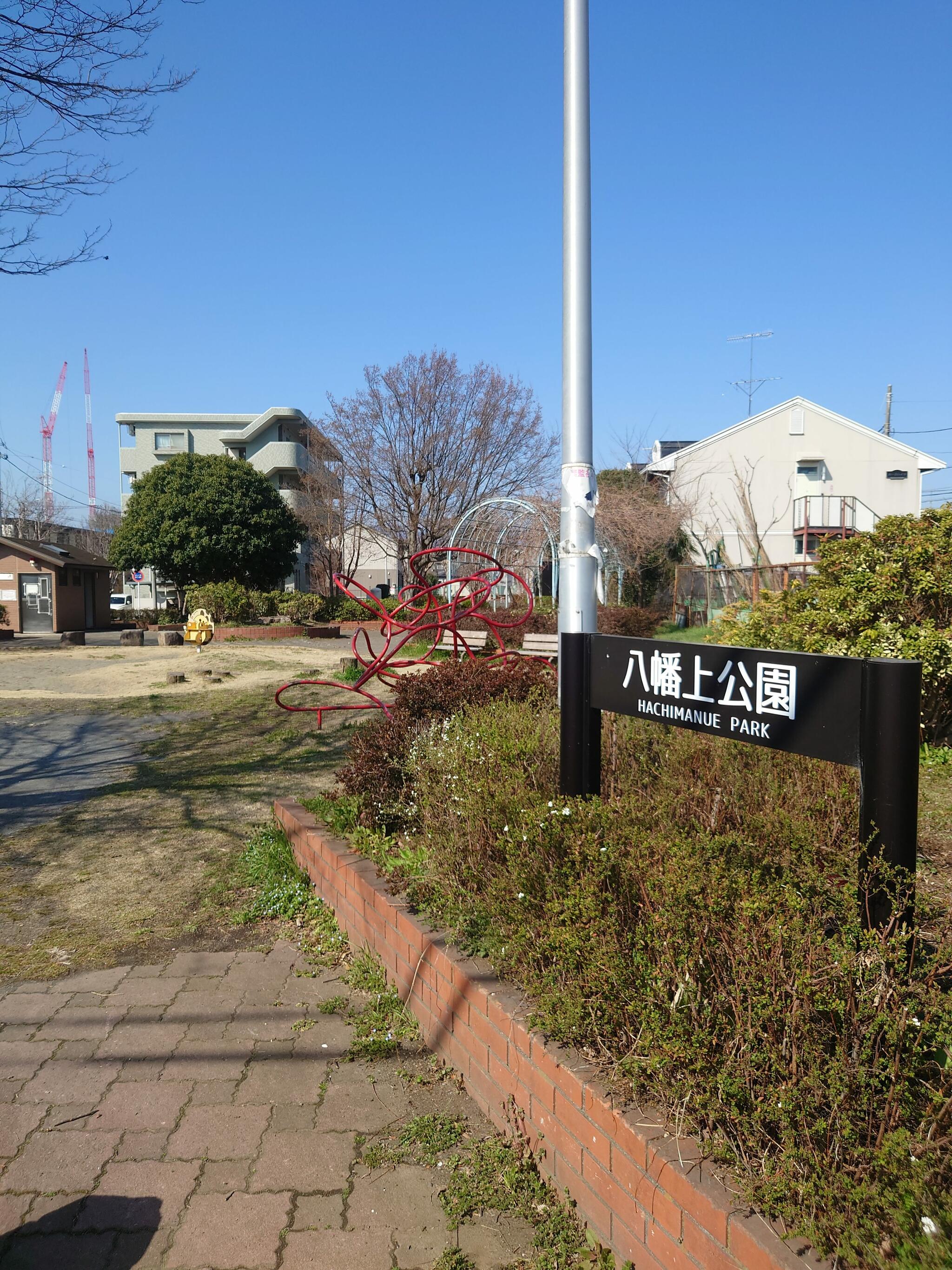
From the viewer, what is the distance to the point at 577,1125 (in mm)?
2365

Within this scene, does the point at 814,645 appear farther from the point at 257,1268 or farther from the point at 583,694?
the point at 257,1268

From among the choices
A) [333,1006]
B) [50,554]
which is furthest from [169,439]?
[333,1006]

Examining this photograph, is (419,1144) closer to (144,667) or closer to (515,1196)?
(515,1196)

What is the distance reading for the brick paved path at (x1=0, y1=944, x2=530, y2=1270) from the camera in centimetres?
238

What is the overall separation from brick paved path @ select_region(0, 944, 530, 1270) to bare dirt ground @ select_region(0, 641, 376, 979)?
536 mm

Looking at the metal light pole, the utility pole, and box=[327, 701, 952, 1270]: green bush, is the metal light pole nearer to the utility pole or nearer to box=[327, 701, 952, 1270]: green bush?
the utility pole

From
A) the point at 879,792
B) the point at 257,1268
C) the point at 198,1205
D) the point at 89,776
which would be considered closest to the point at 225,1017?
the point at 198,1205

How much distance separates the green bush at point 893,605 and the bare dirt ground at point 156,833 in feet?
13.7

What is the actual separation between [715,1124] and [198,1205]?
57.7 inches

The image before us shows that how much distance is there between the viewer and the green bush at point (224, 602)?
29.5 m

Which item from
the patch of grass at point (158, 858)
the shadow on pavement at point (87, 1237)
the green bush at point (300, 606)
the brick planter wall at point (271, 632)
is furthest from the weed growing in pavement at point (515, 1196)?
the green bush at point (300, 606)

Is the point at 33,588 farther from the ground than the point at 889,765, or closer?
farther from the ground

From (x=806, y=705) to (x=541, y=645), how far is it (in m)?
10.6

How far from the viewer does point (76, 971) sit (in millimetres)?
4105
